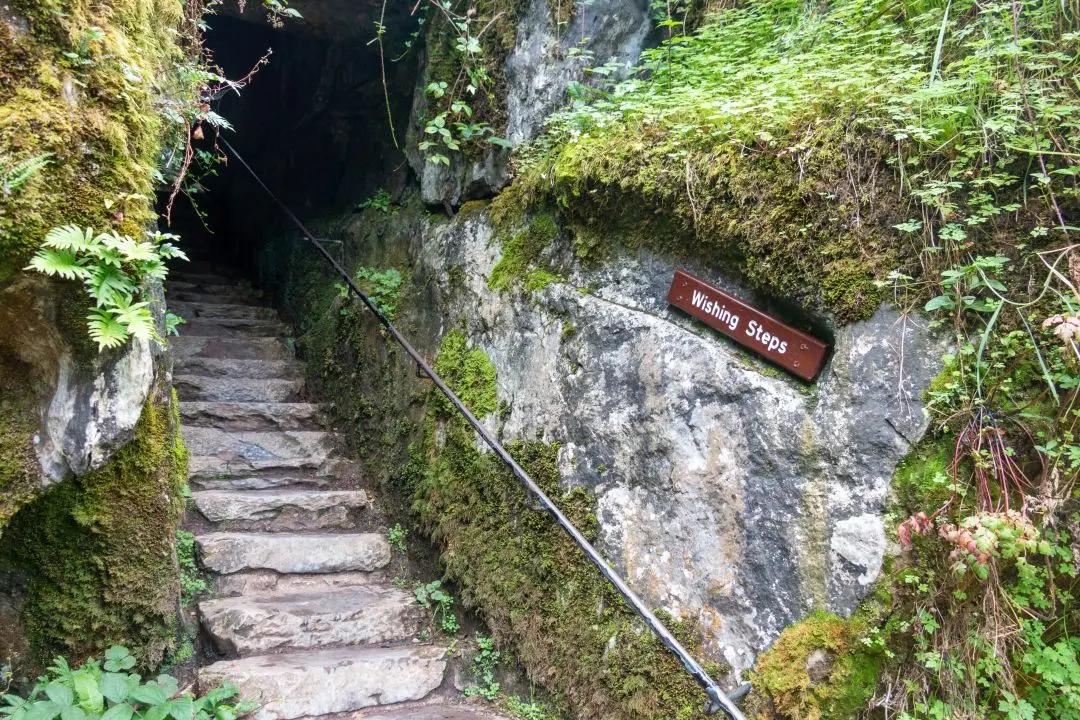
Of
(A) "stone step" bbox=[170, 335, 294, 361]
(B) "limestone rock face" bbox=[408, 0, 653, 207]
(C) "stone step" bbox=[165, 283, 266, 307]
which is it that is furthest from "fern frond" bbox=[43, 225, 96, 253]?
(C) "stone step" bbox=[165, 283, 266, 307]

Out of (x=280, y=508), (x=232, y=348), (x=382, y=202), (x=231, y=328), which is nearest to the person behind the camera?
(x=280, y=508)

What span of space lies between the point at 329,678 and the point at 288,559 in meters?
0.87

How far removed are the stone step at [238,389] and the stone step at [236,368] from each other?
0.30 ft

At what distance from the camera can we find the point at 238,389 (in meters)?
4.73

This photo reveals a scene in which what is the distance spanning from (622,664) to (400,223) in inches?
129

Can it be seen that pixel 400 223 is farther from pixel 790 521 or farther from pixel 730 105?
pixel 790 521

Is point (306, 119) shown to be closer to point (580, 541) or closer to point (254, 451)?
point (254, 451)

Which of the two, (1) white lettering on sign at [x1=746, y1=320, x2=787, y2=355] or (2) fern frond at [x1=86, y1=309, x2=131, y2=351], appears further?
(1) white lettering on sign at [x1=746, y1=320, x2=787, y2=355]

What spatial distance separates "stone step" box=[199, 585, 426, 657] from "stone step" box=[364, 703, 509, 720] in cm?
43

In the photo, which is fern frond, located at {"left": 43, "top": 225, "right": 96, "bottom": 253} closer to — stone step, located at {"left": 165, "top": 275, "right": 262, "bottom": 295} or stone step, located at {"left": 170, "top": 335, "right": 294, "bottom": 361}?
stone step, located at {"left": 170, "top": 335, "right": 294, "bottom": 361}

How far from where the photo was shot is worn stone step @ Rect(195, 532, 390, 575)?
133 inches

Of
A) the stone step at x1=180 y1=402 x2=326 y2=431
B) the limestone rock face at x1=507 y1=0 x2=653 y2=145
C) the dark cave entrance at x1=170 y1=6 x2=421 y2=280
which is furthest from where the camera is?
the dark cave entrance at x1=170 y1=6 x2=421 y2=280

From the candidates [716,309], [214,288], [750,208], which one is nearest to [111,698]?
[716,309]

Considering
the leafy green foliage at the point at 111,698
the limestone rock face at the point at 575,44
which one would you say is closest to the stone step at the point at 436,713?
the leafy green foliage at the point at 111,698
